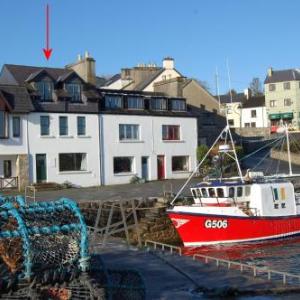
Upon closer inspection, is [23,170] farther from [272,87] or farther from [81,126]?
[272,87]

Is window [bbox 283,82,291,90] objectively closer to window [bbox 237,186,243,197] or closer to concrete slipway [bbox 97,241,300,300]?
window [bbox 237,186,243,197]

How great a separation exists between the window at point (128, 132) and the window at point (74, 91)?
376 centimetres

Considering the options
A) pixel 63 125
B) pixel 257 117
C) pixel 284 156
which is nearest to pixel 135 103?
pixel 63 125

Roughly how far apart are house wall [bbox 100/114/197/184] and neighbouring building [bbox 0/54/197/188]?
71mm

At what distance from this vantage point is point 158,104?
45.3 metres

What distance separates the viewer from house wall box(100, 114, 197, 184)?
4131 centimetres

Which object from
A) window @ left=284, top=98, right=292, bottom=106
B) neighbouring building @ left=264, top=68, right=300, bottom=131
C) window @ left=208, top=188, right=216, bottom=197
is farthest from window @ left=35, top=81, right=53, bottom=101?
window @ left=284, top=98, right=292, bottom=106

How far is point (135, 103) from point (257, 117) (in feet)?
141

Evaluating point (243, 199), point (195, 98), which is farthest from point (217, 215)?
point (195, 98)

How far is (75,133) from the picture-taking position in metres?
40.0

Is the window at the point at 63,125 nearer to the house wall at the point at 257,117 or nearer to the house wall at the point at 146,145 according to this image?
the house wall at the point at 146,145

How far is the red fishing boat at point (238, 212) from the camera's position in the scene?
25.5m

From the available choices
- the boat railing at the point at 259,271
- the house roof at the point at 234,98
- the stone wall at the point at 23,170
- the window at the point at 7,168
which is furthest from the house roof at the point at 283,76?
the boat railing at the point at 259,271

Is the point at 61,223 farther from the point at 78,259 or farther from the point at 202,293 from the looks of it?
the point at 202,293
